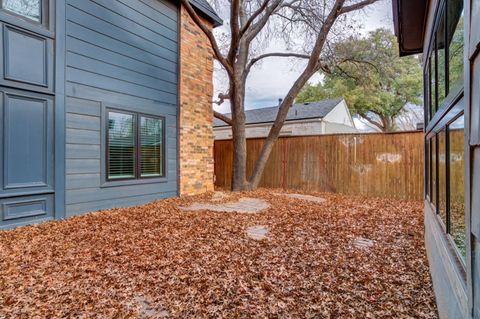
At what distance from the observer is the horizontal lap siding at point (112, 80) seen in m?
4.85

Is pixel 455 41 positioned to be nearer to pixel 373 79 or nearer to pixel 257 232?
pixel 257 232

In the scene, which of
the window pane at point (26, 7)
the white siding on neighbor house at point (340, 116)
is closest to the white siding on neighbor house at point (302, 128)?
the white siding on neighbor house at point (340, 116)

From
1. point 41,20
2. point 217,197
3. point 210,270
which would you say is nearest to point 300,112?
point 217,197

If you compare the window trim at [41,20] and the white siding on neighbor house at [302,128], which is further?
the white siding on neighbor house at [302,128]

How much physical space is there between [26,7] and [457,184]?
19.2 ft

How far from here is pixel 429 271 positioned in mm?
2705

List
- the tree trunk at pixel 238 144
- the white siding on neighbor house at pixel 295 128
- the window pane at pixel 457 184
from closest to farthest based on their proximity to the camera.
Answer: the window pane at pixel 457 184
the tree trunk at pixel 238 144
the white siding on neighbor house at pixel 295 128

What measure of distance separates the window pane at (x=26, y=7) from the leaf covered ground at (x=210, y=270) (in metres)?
3.24

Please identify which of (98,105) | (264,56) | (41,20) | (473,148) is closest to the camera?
(473,148)

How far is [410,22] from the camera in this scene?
3590mm

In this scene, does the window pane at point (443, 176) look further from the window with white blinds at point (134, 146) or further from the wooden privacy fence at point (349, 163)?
the wooden privacy fence at point (349, 163)

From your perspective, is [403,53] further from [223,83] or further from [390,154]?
[223,83]

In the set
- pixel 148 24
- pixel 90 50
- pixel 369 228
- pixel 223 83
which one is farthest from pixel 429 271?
pixel 223 83

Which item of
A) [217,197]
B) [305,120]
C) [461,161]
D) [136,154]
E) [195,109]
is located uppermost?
[305,120]
